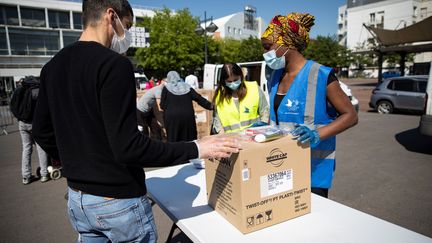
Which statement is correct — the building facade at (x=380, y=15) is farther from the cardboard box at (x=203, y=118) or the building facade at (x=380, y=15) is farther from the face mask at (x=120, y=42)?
the face mask at (x=120, y=42)

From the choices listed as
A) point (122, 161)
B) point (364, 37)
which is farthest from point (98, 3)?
point (364, 37)

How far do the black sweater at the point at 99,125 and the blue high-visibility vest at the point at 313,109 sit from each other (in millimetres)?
845

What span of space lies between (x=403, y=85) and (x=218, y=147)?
11.8 meters

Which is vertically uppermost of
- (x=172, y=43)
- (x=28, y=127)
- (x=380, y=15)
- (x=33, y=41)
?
(x=380, y=15)

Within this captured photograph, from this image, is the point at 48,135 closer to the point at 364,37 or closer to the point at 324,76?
the point at 324,76

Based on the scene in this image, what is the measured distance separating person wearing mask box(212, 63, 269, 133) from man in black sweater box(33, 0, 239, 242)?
205 centimetres

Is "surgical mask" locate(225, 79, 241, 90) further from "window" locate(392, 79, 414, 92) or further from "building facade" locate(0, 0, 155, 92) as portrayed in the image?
"building facade" locate(0, 0, 155, 92)

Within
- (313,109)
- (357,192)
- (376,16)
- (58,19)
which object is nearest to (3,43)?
(58,19)

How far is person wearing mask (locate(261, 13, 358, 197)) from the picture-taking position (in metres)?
1.77

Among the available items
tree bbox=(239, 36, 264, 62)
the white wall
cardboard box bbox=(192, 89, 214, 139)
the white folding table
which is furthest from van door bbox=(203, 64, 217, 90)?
the white wall

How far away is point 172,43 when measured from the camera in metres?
30.6

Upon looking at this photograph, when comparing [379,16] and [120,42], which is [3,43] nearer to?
[120,42]

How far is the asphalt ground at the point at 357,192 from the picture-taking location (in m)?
3.47

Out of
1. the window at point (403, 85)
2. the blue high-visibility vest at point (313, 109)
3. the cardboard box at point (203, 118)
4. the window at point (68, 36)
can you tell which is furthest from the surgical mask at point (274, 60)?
the window at point (68, 36)
